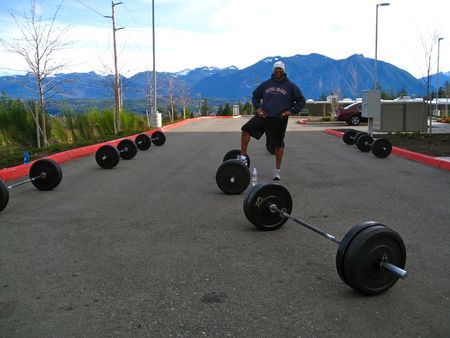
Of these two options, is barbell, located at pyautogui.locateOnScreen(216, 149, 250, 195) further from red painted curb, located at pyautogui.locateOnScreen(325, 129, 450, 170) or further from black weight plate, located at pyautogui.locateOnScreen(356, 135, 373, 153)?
black weight plate, located at pyautogui.locateOnScreen(356, 135, 373, 153)

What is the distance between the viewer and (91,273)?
4.04 m

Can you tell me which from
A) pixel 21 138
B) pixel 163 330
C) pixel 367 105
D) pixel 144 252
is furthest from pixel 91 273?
pixel 367 105

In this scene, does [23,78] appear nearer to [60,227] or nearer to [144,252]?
[60,227]

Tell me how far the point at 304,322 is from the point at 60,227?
3.35m

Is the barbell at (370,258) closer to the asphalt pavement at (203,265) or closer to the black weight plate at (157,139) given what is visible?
the asphalt pavement at (203,265)

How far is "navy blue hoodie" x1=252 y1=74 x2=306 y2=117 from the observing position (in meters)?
8.30

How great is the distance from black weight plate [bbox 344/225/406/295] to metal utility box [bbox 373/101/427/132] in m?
16.9

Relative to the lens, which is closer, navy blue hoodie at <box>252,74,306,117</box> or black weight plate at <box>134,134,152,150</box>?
navy blue hoodie at <box>252,74,306,117</box>

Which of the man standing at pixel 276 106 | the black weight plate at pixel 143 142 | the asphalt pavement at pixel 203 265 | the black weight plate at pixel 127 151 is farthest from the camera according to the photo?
the black weight plate at pixel 143 142

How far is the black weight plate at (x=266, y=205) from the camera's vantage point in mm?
5016

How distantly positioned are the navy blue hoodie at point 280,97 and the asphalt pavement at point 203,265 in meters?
1.26

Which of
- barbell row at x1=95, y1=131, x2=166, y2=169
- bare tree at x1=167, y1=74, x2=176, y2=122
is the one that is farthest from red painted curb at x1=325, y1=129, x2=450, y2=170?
bare tree at x1=167, y1=74, x2=176, y2=122

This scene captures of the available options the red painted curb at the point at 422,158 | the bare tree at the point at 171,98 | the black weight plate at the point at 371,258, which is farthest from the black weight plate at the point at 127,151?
the bare tree at the point at 171,98

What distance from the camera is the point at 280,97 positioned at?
829cm
